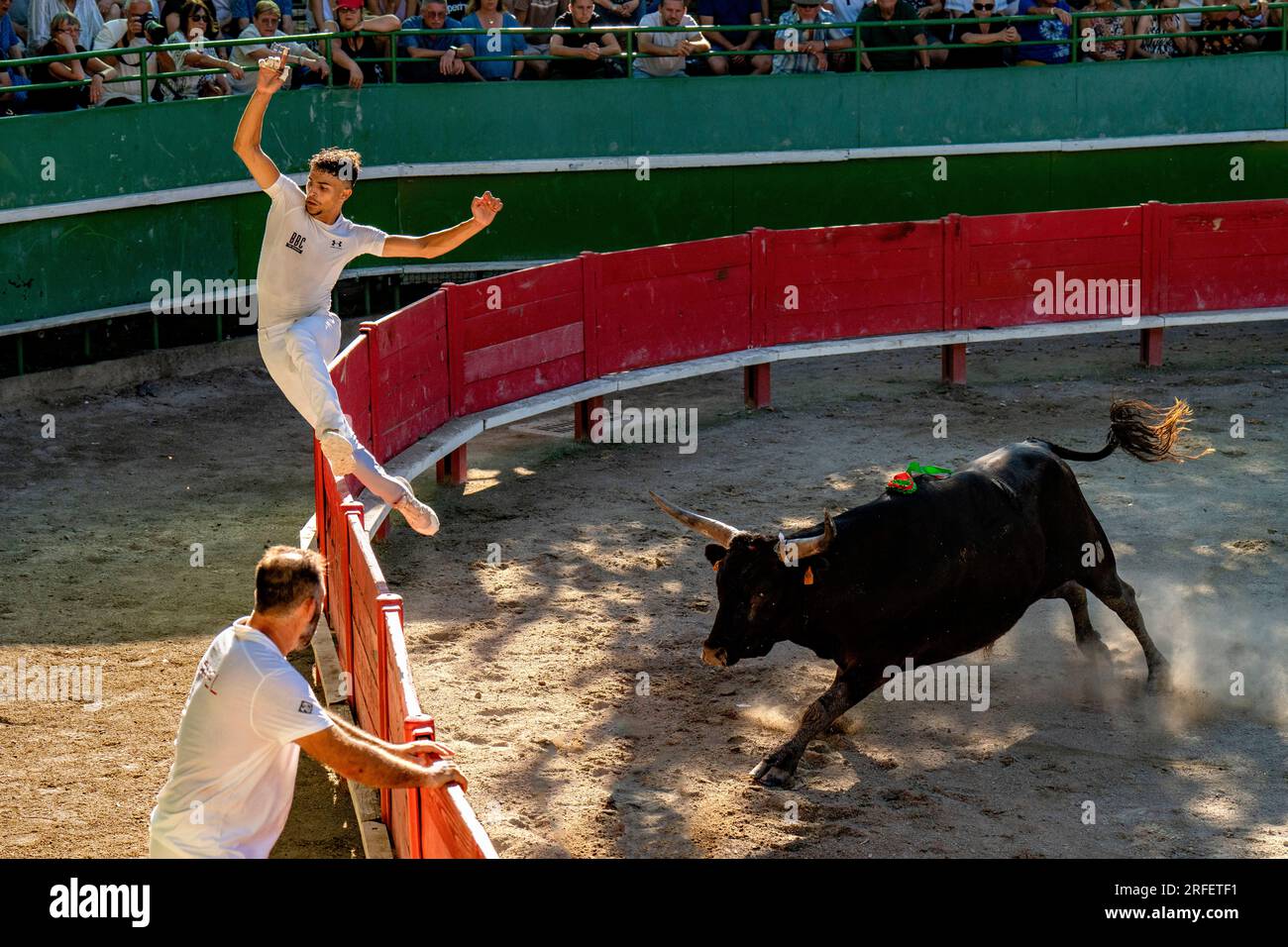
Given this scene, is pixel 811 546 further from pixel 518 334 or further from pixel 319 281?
pixel 518 334

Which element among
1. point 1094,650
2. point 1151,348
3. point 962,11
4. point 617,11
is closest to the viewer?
point 1094,650

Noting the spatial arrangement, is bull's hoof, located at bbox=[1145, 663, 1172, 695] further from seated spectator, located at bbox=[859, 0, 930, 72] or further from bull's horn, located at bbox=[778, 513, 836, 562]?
seated spectator, located at bbox=[859, 0, 930, 72]

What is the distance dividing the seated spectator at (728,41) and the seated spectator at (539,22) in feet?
4.48

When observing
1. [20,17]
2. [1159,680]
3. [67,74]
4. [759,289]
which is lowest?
[1159,680]

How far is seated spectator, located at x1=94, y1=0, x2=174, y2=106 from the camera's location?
13.6 m

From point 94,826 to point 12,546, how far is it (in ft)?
11.9

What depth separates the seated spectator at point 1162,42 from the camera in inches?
659

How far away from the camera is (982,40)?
16.0 m

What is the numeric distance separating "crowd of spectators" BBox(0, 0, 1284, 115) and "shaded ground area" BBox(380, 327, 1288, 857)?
3849 millimetres

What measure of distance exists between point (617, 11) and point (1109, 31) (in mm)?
4540

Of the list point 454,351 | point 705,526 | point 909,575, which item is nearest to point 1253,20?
point 454,351

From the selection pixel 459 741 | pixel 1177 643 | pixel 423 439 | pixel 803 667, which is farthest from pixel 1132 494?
pixel 459 741

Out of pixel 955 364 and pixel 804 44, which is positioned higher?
pixel 804 44

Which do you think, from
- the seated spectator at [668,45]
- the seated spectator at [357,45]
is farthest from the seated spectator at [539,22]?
the seated spectator at [357,45]
